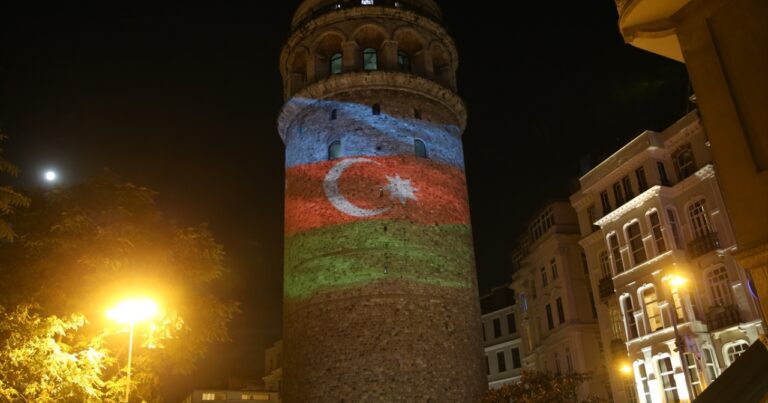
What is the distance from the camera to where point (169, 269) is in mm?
16594

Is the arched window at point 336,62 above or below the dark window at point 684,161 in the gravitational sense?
above

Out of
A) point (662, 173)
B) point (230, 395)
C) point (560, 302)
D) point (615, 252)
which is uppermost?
point (662, 173)

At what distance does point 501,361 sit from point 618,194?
76.8ft

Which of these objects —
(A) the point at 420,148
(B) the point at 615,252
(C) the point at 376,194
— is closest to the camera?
(C) the point at 376,194

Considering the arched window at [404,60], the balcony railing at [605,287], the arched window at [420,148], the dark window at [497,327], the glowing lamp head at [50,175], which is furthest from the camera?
the dark window at [497,327]

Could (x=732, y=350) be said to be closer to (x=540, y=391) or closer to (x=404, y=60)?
(x=540, y=391)

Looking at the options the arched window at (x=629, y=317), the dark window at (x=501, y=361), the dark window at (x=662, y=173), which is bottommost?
the arched window at (x=629, y=317)

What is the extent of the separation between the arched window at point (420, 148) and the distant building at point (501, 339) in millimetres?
20828

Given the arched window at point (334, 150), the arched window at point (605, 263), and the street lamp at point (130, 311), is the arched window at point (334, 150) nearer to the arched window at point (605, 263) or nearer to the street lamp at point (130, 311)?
the arched window at point (605, 263)

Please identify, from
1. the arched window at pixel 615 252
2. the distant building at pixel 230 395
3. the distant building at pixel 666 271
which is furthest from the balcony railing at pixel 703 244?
the distant building at pixel 230 395

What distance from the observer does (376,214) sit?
2580 cm

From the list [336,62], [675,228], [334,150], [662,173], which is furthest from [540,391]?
[336,62]

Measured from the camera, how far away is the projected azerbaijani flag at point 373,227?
2520 cm

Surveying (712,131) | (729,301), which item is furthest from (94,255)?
(729,301)
